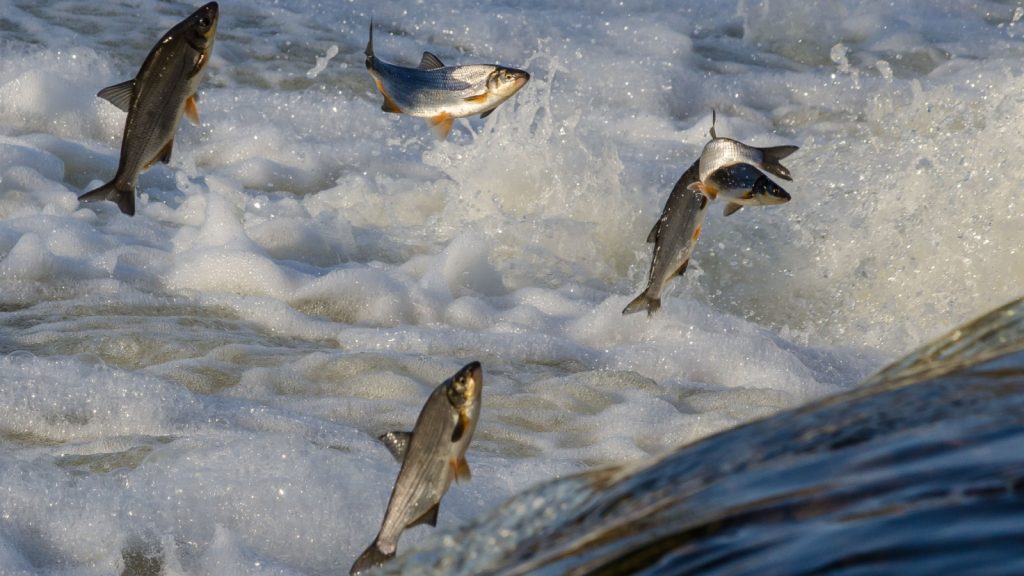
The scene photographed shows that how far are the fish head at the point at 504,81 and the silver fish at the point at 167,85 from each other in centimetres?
100

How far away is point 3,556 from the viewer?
334 cm

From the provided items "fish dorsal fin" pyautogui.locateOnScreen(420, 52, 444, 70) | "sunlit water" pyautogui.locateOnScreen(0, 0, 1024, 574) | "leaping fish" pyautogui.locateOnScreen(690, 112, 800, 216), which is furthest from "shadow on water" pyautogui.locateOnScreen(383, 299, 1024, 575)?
"fish dorsal fin" pyautogui.locateOnScreen(420, 52, 444, 70)

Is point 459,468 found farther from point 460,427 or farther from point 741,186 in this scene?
point 741,186

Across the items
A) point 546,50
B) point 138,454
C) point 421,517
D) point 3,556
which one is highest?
point 421,517

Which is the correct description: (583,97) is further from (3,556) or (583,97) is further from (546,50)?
(3,556)

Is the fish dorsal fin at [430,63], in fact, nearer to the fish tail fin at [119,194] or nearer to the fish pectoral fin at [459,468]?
the fish tail fin at [119,194]

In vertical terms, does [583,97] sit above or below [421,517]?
below

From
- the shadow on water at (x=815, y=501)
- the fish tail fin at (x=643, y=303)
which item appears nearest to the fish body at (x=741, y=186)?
the fish tail fin at (x=643, y=303)

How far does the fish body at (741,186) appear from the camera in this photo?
403 centimetres

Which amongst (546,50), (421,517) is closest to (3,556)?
(421,517)

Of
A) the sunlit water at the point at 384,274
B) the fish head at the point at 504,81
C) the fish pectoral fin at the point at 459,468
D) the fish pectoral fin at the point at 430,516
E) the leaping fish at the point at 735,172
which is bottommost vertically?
the sunlit water at the point at 384,274

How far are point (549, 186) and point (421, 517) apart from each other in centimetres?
514

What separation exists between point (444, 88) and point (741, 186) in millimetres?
1029

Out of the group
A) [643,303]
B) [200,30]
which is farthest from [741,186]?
[200,30]
